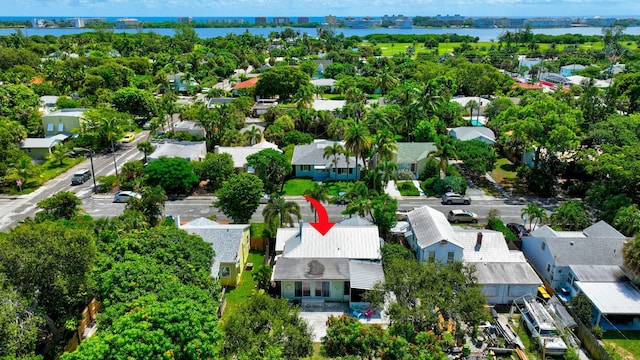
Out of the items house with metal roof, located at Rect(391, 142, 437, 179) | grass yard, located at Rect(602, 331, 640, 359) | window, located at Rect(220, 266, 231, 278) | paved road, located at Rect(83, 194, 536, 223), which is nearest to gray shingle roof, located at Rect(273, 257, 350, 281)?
window, located at Rect(220, 266, 231, 278)

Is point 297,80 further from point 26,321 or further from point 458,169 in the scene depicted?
point 26,321

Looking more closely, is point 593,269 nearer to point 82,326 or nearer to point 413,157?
point 413,157

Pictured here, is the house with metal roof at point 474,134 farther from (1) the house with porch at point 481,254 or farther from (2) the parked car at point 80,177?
(2) the parked car at point 80,177

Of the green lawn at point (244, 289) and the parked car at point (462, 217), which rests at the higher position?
the parked car at point (462, 217)

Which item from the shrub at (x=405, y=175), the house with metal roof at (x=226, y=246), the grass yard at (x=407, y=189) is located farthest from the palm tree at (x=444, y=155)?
the house with metal roof at (x=226, y=246)

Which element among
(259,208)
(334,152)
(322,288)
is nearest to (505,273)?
(322,288)

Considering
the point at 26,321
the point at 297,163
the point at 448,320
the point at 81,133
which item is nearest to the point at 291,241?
the point at 448,320

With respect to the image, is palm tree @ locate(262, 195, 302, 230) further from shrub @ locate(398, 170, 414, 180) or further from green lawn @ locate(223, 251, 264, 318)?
shrub @ locate(398, 170, 414, 180)
